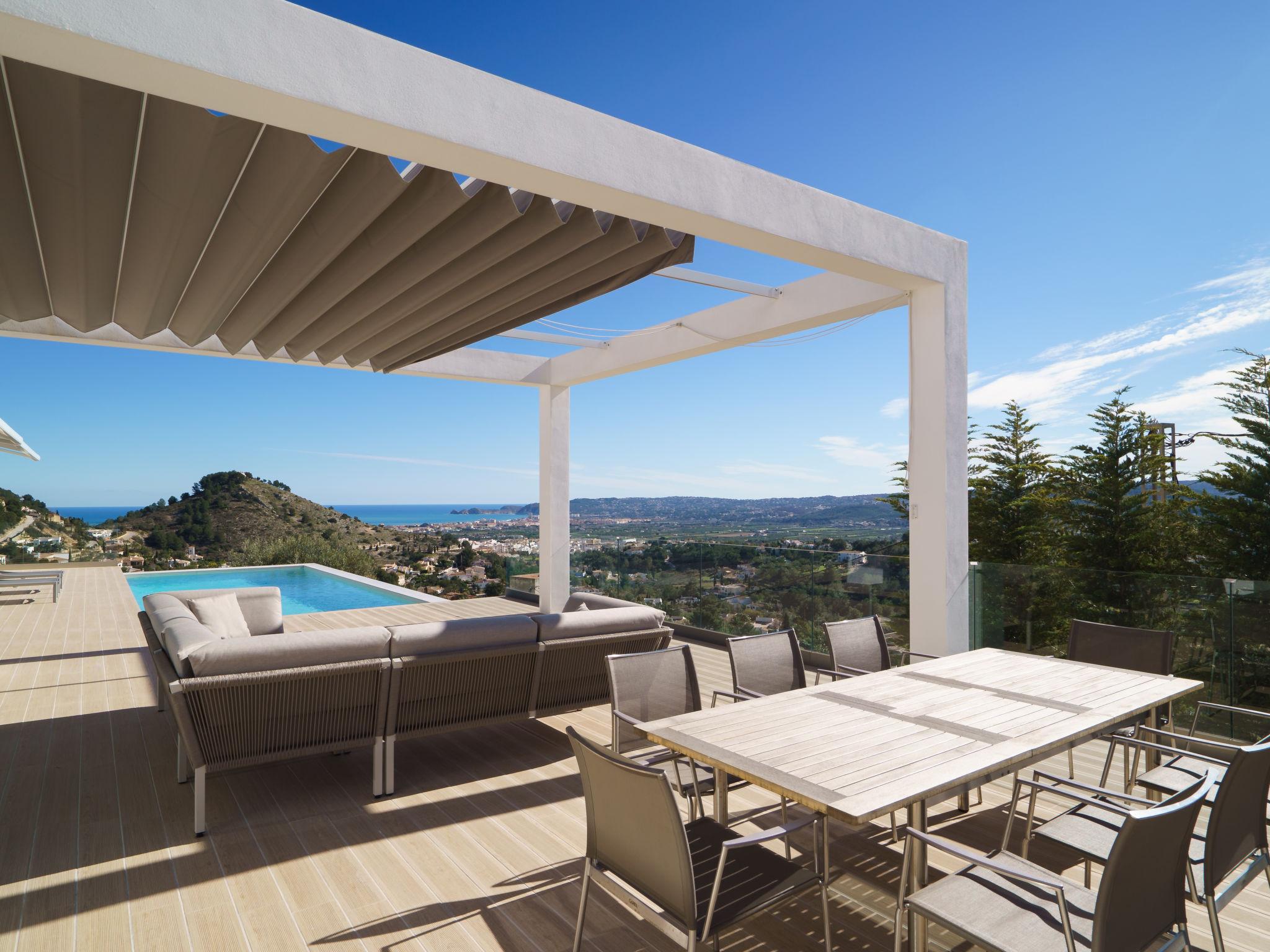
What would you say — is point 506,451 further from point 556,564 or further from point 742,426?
point 556,564

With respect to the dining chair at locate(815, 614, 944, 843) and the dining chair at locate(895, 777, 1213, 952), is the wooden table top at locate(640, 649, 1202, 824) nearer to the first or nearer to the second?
the dining chair at locate(895, 777, 1213, 952)

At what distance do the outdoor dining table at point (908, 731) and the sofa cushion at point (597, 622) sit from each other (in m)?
1.50

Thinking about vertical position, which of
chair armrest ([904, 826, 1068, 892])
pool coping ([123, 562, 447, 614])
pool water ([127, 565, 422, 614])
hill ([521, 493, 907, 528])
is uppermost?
hill ([521, 493, 907, 528])

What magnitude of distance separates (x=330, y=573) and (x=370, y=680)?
12333 mm

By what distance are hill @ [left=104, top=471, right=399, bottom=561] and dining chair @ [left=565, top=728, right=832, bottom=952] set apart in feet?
65.8

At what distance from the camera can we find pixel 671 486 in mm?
42250

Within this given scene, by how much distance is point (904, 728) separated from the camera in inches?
103

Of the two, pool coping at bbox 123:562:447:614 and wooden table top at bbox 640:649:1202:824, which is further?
pool coping at bbox 123:562:447:614

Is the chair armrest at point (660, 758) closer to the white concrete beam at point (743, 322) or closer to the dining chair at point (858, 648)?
the dining chair at point (858, 648)

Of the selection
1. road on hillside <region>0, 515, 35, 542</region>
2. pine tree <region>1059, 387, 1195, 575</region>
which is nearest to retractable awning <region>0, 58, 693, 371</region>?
pine tree <region>1059, 387, 1195, 575</region>

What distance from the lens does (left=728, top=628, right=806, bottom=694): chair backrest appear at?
11.6 ft

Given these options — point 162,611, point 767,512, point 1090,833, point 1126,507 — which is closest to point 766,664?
point 1090,833

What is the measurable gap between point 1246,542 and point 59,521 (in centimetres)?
2733

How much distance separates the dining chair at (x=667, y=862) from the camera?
6.01ft
